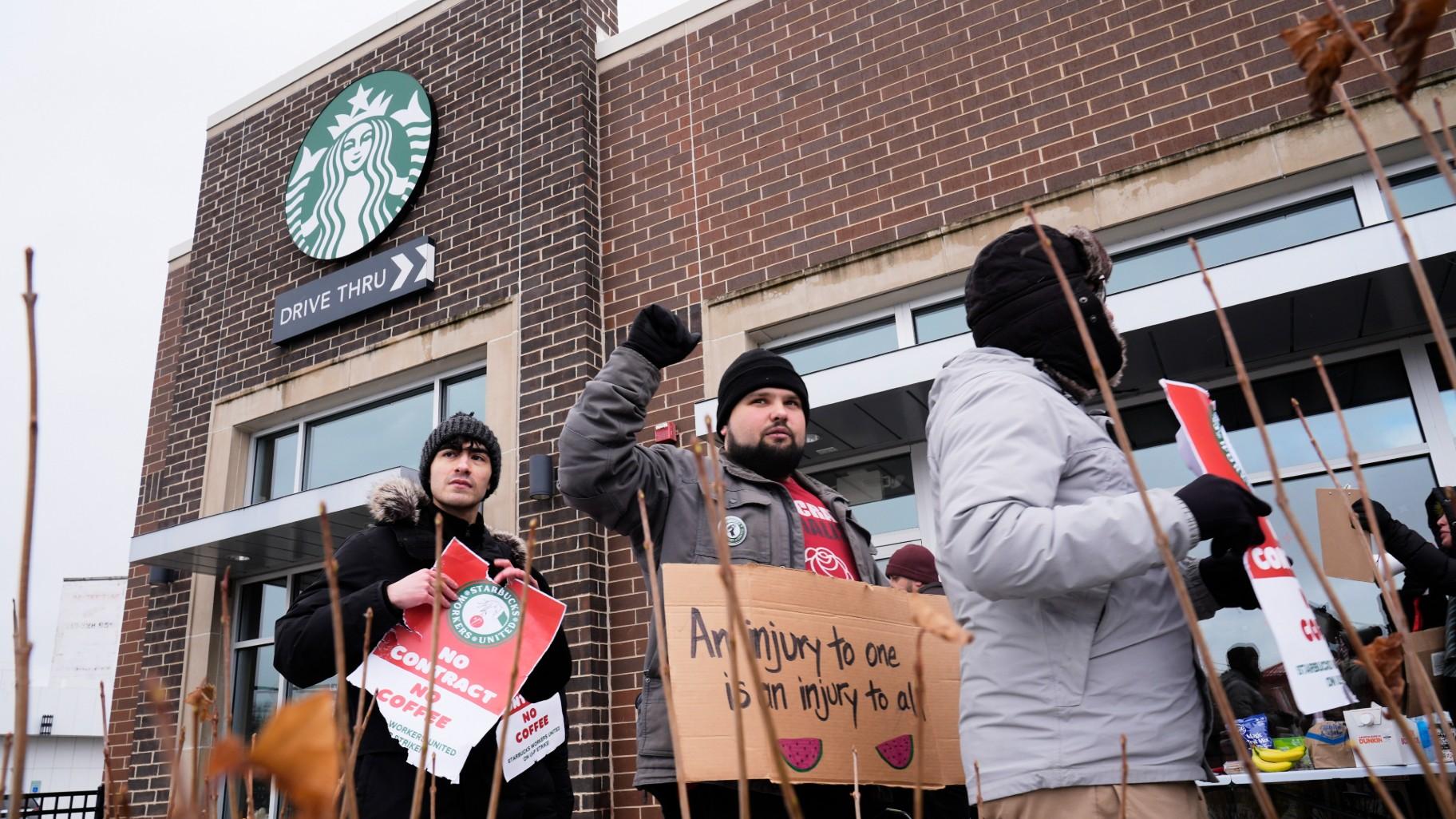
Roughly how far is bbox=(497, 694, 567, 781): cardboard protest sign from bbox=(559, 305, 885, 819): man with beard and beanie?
414mm

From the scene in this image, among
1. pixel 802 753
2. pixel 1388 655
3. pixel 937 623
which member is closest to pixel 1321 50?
pixel 1388 655

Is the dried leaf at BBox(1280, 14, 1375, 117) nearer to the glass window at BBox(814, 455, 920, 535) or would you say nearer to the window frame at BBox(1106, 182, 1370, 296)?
the window frame at BBox(1106, 182, 1370, 296)

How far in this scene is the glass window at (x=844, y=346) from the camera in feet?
19.5

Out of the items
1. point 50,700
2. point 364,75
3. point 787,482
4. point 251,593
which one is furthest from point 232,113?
point 50,700

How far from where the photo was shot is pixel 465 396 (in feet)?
23.5

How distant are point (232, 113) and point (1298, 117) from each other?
8.51 meters

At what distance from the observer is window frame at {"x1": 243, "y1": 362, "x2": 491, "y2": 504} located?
7.22m

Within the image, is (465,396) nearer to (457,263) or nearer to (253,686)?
(457,263)

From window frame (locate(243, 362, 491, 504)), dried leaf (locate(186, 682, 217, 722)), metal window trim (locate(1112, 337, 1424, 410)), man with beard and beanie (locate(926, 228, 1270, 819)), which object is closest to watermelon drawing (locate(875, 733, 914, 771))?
man with beard and beanie (locate(926, 228, 1270, 819))

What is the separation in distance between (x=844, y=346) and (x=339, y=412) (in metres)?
4.15

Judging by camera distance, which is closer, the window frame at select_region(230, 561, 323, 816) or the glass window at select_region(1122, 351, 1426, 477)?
the glass window at select_region(1122, 351, 1426, 477)

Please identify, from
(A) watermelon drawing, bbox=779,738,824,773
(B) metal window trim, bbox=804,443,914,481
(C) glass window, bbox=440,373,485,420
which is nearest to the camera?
(A) watermelon drawing, bbox=779,738,824,773

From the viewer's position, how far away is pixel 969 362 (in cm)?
178

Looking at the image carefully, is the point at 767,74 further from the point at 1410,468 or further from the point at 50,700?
the point at 50,700
